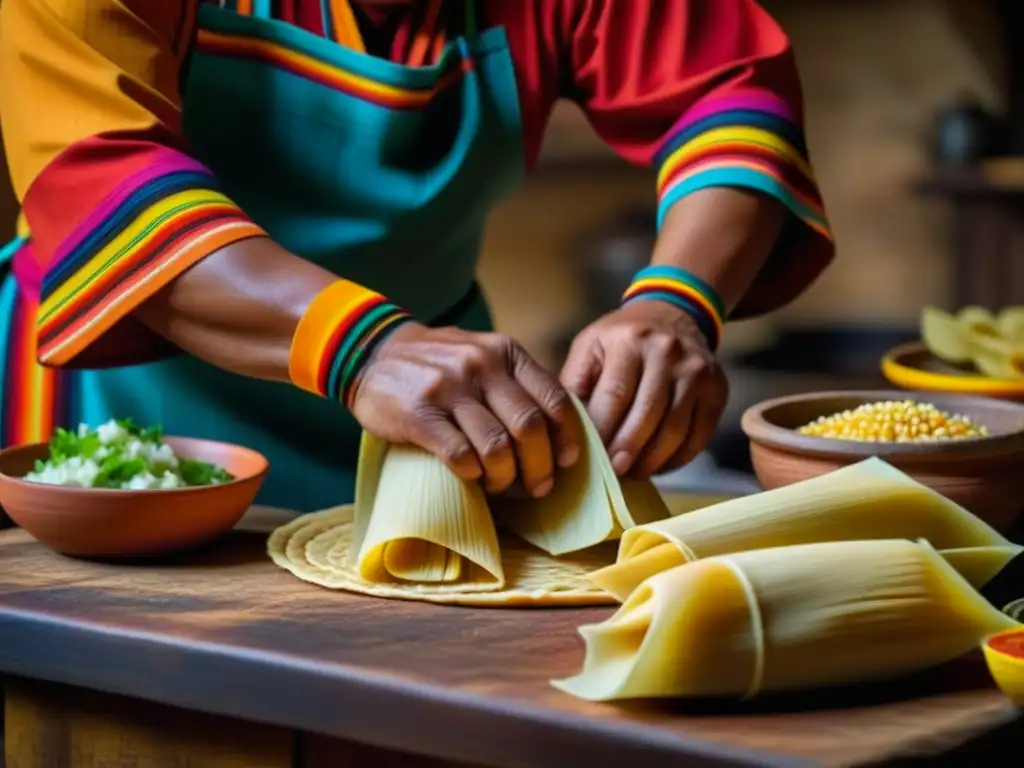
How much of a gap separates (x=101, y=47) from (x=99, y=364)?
10.6 inches

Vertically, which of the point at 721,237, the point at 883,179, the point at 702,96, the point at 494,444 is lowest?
the point at 883,179

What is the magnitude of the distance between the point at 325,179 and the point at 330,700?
27.9 inches

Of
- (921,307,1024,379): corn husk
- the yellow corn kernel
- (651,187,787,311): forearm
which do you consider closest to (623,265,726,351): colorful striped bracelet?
(651,187,787,311): forearm

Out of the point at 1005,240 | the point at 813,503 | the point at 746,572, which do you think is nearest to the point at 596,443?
the point at 813,503

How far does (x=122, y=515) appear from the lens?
114 centimetres

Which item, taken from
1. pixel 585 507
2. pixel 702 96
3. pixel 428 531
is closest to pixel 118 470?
pixel 428 531

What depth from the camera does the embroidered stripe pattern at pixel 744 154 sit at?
1.41 m

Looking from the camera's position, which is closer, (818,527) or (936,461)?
(818,527)

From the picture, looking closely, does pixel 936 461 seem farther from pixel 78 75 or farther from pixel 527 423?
pixel 78 75

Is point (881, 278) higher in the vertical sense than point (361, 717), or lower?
lower

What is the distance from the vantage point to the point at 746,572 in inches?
33.0

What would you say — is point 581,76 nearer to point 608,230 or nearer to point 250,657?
point 250,657

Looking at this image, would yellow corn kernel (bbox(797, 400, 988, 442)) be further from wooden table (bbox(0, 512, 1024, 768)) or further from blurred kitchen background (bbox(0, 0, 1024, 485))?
blurred kitchen background (bbox(0, 0, 1024, 485))

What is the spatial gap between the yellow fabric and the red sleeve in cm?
43
